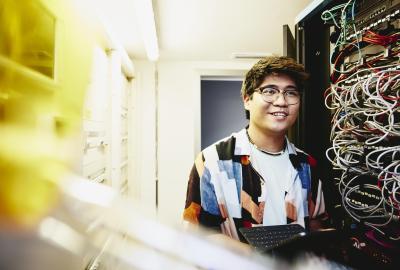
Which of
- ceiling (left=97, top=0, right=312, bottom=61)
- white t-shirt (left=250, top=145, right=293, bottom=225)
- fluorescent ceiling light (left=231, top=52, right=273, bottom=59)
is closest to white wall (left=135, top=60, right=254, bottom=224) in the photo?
fluorescent ceiling light (left=231, top=52, right=273, bottom=59)

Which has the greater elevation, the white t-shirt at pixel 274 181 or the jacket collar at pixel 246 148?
the jacket collar at pixel 246 148

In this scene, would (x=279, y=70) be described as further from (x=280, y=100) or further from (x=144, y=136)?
(x=144, y=136)

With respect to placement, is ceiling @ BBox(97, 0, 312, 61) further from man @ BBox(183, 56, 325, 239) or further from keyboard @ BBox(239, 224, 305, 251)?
keyboard @ BBox(239, 224, 305, 251)

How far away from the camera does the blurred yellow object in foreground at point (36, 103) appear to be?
3.15ft

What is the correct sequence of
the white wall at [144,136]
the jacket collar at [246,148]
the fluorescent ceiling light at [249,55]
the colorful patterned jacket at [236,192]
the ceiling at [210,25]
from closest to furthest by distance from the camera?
the colorful patterned jacket at [236,192] → the jacket collar at [246,148] → the ceiling at [210,25] → the fluorescent ceiling light at [249,55] → the white wall at [144,136]

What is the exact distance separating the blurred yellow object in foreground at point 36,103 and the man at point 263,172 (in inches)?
28.4

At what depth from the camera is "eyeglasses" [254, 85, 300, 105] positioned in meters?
1.53

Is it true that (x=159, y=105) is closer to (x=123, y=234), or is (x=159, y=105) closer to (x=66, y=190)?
(x=123, y=234)

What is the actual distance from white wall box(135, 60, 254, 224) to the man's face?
239 centimetres

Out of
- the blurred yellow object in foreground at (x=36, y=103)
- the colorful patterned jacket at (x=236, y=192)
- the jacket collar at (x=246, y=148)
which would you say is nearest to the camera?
the blurred yellow object in foreground at (x=36, y=103)

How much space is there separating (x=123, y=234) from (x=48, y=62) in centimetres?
221

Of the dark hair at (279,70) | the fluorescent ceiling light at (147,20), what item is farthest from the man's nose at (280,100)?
the fluorescent ceiling light at (147,20)

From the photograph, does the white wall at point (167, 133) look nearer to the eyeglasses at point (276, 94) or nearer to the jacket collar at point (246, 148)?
the jacket collar at point (246, 148)

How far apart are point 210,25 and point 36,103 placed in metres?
1.92
